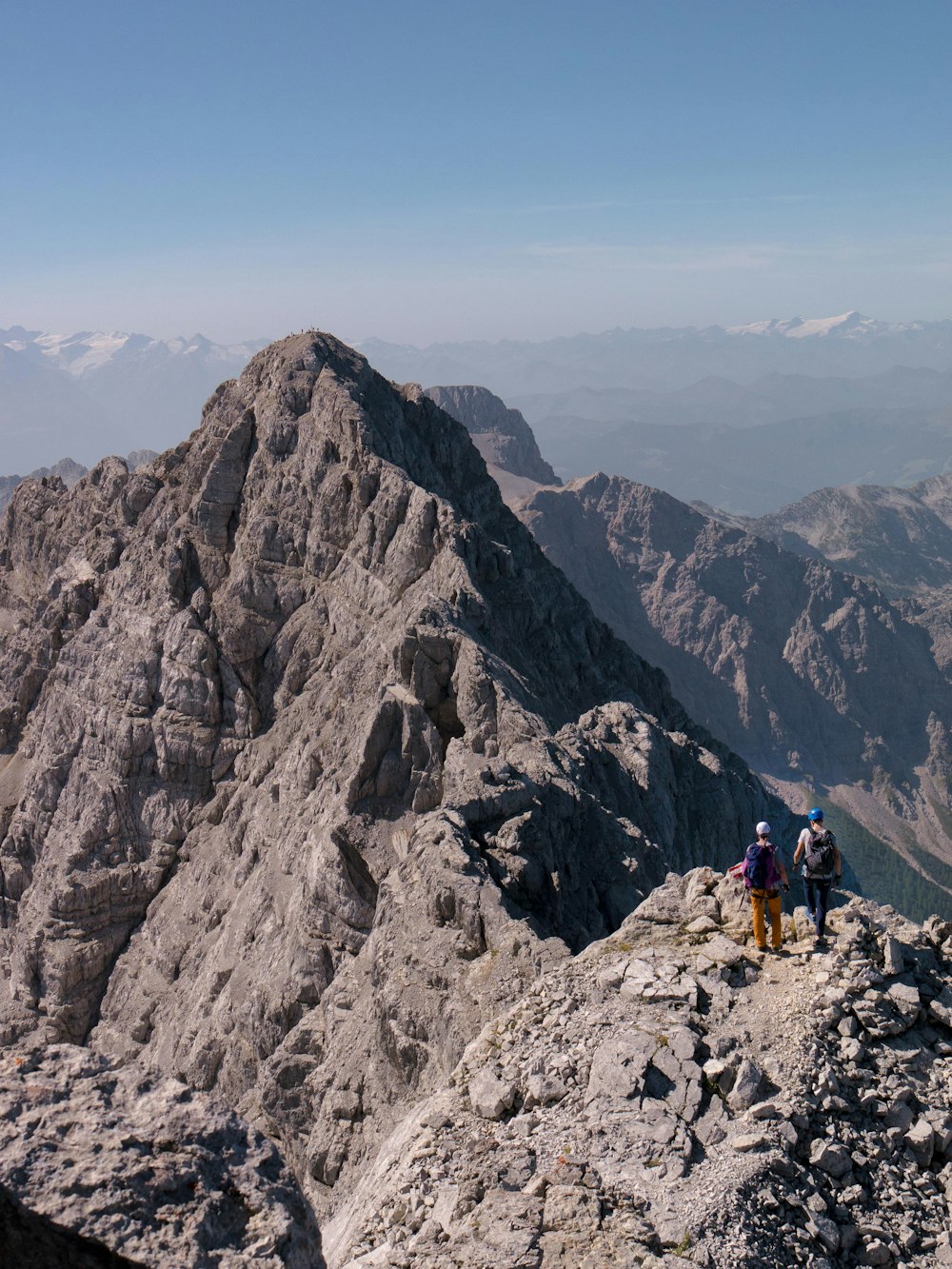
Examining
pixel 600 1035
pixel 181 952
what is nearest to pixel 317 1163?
pixel 600 1035

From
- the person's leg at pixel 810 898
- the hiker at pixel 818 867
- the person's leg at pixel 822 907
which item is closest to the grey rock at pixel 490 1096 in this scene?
the hiker at pixel 818 867

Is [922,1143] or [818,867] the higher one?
[818,867]

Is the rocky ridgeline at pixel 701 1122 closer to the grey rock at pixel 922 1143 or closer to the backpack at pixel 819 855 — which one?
the grey rock at pixel 922 1143

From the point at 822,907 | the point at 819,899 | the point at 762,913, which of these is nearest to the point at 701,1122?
the point at 762,913

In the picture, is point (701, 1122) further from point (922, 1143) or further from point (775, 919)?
point (775, 919)

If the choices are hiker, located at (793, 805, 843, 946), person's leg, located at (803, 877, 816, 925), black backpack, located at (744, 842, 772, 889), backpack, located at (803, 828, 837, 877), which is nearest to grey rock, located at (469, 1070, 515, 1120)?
black backpack, located at (744, 842, 772, 889)

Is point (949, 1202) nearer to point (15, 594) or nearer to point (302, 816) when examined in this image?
point (302, 816)
